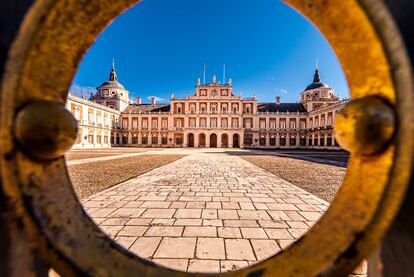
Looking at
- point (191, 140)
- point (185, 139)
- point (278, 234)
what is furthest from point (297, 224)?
point (191, 140)

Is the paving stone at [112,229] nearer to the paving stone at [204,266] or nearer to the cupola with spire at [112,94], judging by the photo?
the paving stone at [204,266]

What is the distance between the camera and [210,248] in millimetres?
1939

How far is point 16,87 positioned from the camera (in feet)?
1.60

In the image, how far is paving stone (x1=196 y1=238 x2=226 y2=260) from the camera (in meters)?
1.80

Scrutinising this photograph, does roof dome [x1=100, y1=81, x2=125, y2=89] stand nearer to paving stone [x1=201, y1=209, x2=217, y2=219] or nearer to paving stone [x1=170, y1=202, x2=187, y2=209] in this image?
paving stone [x1=170, y1=202, x2=187, y2=209]

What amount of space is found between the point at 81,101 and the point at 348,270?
38877 millimetres

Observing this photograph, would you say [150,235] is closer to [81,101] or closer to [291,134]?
[81,101]

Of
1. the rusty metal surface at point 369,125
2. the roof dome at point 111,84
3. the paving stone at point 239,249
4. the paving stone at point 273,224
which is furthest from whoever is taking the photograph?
the roof dome at point 111,84

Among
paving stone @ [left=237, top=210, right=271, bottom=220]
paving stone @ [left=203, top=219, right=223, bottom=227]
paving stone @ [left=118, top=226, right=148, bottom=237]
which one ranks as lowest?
paving stone @ [left=237, top=210, right=271, bottom=220]

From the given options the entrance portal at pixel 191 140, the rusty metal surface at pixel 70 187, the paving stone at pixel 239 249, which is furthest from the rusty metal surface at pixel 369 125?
the entrance portal at pixel 191 140

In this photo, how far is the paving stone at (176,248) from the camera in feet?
5.93

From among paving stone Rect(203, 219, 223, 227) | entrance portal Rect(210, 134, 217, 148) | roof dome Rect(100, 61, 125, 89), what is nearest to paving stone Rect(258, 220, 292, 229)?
paving stone Rect(203, 219, 223, 227)

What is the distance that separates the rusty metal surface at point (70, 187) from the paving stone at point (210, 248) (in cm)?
131

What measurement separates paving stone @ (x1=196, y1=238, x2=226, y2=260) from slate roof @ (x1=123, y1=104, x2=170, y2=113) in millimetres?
49126
